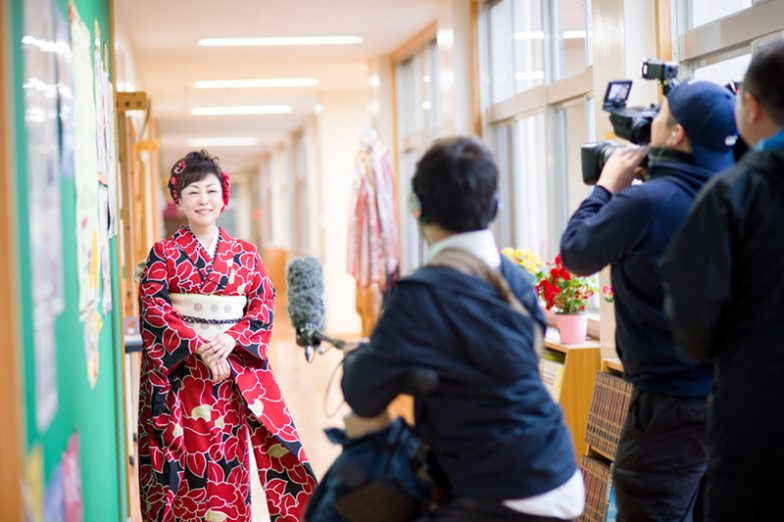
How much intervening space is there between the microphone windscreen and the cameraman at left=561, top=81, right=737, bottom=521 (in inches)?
22.7

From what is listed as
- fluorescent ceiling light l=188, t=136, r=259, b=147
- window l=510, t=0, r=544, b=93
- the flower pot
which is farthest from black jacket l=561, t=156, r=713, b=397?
fluorescent ceiling light l=188, t=136, r=259, b=147

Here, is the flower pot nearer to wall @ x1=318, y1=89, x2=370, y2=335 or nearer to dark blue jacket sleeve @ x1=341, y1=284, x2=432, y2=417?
dark blue jacket sleeve @ x1=341, y1=284, x2=432, y2=417

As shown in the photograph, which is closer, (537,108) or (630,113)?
(630,113)

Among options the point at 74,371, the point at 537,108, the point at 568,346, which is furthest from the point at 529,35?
the point at 74,371

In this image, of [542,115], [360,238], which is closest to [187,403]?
[542,115]

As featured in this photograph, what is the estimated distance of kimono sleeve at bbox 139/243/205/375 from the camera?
10.3 feet

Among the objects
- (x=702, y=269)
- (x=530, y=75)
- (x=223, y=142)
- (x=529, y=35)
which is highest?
(x=223, y=142)

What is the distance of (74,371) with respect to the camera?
219cm

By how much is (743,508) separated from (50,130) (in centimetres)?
149

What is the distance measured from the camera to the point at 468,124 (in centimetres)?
679

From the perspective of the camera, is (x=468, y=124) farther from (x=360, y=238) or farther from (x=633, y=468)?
(x=633, y=468)

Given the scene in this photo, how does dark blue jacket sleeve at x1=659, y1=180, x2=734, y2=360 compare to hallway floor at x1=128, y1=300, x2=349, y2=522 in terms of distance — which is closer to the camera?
dark blue jacket sleeve at x1=659, y1=180, x2=734, y2=360

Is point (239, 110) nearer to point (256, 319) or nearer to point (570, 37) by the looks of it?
point (570, 37)

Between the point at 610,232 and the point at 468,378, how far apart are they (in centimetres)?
57
